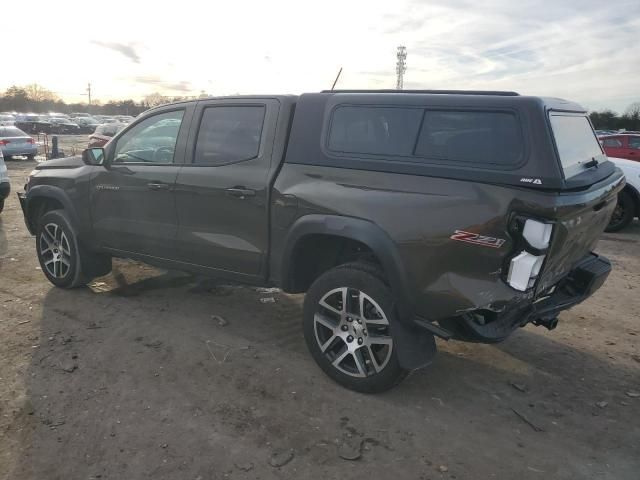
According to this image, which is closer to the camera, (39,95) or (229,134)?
(229,134)

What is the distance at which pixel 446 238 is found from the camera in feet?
9.78

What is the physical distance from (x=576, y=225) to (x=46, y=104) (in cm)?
10793

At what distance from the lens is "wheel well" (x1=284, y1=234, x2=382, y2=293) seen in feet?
11.9

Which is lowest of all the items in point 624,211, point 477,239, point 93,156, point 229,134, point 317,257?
point 624,211

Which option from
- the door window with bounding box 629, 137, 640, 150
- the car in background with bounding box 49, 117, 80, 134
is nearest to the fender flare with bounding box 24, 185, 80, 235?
the door window with bounding box 629, 137, 640, 150

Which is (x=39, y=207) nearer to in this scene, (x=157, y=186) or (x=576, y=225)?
(x=157, y=186)

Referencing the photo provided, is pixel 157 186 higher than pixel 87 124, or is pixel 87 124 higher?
pixel 157 186

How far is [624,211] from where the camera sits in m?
9.17

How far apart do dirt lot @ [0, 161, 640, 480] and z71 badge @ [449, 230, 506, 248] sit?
3.80 feet

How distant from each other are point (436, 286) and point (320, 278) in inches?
34.2

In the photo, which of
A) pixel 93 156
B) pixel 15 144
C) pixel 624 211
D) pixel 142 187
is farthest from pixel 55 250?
pixel 15 144

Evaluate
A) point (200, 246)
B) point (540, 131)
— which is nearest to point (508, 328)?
point (540, 131)

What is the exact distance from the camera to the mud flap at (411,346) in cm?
325

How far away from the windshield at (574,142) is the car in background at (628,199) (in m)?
5.86
